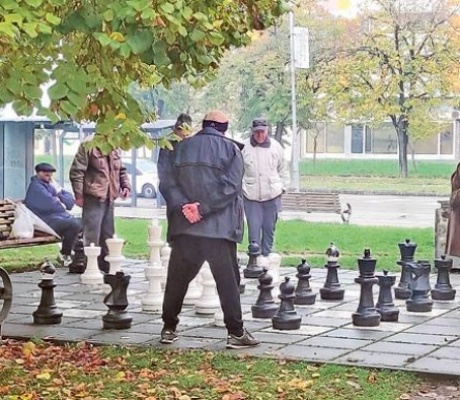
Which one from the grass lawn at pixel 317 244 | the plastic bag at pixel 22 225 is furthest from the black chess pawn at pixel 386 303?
the plastic bag at pixel 22 225

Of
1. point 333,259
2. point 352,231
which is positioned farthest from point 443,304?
point 352,231

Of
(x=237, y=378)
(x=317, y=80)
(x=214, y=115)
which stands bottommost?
(x=237, y=378)

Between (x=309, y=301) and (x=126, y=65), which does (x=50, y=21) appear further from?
(x=309, y=301)

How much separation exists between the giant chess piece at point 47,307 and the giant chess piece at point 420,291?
3095 mm

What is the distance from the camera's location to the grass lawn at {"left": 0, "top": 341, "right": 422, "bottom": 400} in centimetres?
607

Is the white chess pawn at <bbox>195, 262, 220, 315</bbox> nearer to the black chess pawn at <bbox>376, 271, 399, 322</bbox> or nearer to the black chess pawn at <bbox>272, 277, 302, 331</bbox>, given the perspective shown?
the black chess pawn at <bbox>272, 277, 302, 331</bbox>

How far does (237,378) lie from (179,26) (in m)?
2.46

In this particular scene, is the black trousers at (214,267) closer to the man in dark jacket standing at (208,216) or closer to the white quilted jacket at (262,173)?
the man in dark jacket standing at (208,216)

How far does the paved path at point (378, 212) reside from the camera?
20.8m

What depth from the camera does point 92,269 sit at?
1083 centimetres

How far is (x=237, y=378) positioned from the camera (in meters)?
6.42

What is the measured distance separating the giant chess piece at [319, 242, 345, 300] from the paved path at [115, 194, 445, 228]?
376 inches

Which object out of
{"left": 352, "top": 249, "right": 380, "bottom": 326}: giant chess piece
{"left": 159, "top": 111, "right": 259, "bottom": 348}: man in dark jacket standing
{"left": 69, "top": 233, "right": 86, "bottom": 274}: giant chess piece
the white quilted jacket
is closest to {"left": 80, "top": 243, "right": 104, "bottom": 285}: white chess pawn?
{"left": 69, "top": 233, "right": 86, "bottom": 274}: giant chess piece

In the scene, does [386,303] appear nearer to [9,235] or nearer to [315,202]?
[9,235]
